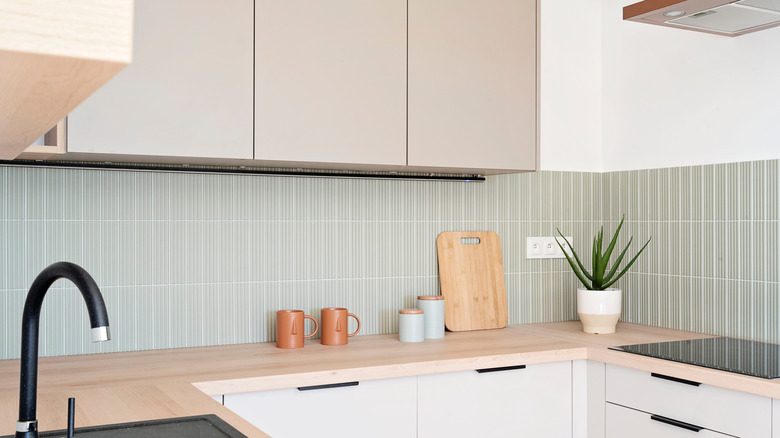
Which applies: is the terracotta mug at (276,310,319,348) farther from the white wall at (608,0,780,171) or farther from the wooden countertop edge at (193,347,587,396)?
the white wall at (608,0,780,171)

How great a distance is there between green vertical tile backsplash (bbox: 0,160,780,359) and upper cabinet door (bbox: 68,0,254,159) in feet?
1.18

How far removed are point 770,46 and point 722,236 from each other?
0.68 m

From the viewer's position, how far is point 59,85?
486 mm

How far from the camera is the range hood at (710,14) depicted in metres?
1.92

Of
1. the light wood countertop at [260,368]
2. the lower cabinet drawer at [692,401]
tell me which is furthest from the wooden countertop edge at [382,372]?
the lower cabinet drawer at [692,401]

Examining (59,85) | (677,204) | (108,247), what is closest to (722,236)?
(677,204)

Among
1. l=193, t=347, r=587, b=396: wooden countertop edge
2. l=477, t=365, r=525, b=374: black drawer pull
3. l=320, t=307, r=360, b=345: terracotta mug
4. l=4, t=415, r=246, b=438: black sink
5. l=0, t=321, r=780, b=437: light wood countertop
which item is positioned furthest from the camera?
l=320, t=307, r=360, b=345: terracotta mug

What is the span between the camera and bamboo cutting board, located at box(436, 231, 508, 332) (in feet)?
9.14

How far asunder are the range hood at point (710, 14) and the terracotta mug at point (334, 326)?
1299 mm

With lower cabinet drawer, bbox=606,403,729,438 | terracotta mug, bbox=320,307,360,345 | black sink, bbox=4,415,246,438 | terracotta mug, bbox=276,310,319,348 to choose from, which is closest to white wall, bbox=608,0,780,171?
lower cabinet drawer, bbox=606,403,729,438

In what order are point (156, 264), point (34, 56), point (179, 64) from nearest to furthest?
point (34, 56), point (179, 64), point (156, 264)

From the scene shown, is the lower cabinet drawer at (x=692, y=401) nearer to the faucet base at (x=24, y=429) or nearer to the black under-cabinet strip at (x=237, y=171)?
the black under-cabinet strip at (x=237, y=171)

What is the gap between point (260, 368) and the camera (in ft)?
6.69

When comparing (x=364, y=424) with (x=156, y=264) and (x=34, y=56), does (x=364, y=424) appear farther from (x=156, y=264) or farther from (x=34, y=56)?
(x=34, y=56)
